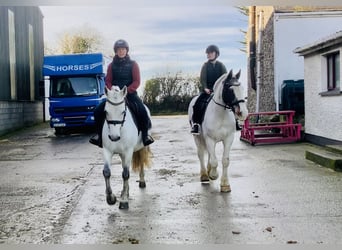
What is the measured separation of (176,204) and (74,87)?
29.0 feet

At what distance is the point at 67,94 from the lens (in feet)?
42.3

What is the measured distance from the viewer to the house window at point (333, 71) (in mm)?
8641

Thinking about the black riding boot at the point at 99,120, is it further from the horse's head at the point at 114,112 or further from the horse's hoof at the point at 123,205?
the horse's hoof at the point at 123,205

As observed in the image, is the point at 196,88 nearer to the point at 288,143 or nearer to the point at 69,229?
the point at 288,143

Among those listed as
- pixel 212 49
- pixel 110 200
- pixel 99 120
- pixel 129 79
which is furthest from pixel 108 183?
pixel 212 49

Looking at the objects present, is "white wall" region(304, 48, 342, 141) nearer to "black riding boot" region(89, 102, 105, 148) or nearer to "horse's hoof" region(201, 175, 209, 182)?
"horse's hoof" region(201, 175, 209, 182)

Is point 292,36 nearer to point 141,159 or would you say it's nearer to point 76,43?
point 76,43

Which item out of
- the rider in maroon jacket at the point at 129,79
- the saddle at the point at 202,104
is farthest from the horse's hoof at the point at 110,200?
the saddle at the point at 202,104

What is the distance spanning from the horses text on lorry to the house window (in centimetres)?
573

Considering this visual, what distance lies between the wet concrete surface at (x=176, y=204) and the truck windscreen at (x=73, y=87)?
15.7 feet

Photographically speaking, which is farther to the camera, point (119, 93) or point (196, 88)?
point (196, 88)

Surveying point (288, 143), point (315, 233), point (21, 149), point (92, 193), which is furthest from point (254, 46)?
point (315, 233)

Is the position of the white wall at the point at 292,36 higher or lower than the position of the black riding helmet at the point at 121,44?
higher

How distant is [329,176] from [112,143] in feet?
9.62
